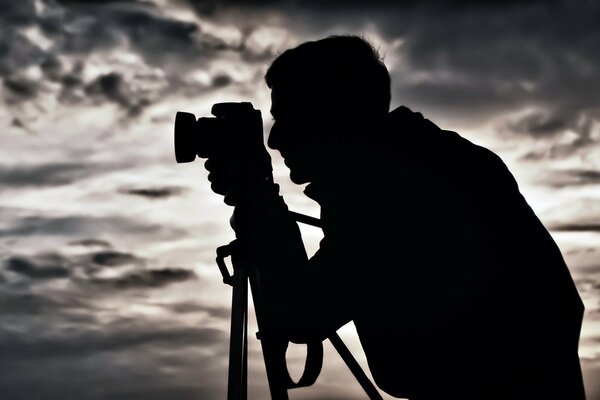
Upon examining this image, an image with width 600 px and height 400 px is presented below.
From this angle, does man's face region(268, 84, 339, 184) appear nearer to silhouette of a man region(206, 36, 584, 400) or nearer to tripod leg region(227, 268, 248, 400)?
silhouette of a man region(206, 36, 584, 400)

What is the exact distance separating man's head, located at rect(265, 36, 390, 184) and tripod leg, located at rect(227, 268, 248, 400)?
45 centimetres

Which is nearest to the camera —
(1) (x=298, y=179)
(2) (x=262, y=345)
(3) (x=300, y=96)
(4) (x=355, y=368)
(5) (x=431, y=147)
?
(5) (x=431, y=147)

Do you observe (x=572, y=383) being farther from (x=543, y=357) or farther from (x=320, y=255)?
(x=320, y=255)

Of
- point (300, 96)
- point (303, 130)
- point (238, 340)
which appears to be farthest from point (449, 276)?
point (300, 96)

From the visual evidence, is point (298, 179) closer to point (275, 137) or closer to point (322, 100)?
point (275, 137)

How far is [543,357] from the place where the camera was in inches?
78.0

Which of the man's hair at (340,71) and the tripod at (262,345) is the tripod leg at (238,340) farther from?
the man's hair at (340,71)

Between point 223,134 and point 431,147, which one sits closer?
point 431,147

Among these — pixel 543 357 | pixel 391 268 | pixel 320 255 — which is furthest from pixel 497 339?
pixel 320 255

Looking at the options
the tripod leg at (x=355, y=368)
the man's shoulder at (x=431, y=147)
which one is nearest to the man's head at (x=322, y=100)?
the man's shoulder at (x=431, y=147)

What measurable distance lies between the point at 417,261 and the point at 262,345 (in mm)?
682

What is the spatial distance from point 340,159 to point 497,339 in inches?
33.6

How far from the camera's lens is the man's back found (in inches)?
78.2

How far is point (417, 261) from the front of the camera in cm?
213
